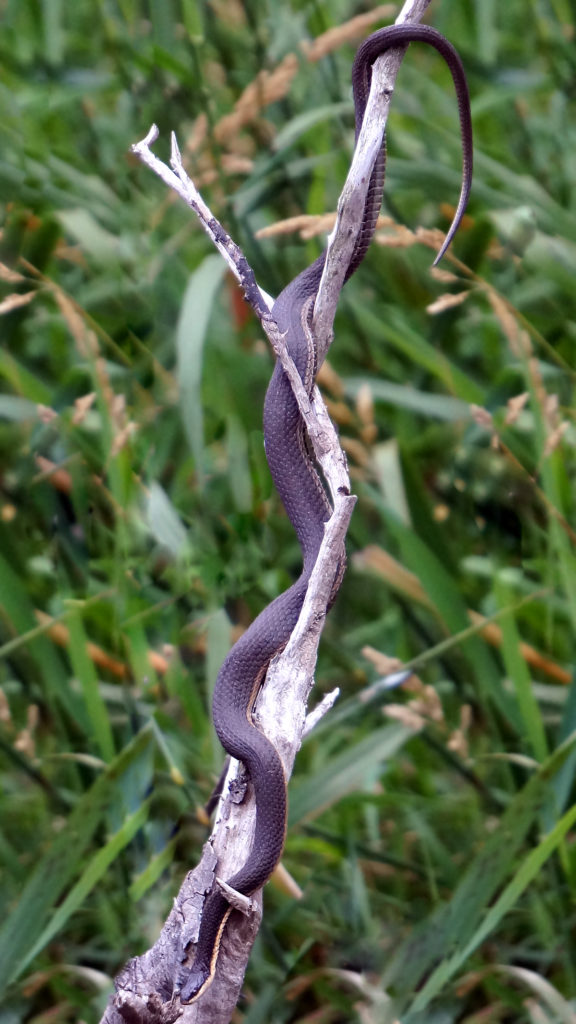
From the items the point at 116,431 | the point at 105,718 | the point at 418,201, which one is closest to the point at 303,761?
the point at 105,718

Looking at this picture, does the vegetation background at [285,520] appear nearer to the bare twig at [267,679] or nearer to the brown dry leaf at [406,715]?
the brown dry leaf at [406,715]

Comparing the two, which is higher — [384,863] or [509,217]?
[509,217]

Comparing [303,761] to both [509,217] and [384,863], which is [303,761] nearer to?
[384,863]

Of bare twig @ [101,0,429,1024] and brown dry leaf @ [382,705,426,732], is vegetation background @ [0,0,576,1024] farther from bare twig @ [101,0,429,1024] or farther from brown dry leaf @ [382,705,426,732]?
bare twig @ [101,0,429,1024]

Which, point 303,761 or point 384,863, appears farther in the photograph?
point 303,761

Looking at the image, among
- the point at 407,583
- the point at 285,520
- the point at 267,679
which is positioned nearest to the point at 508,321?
the point at 407,583
